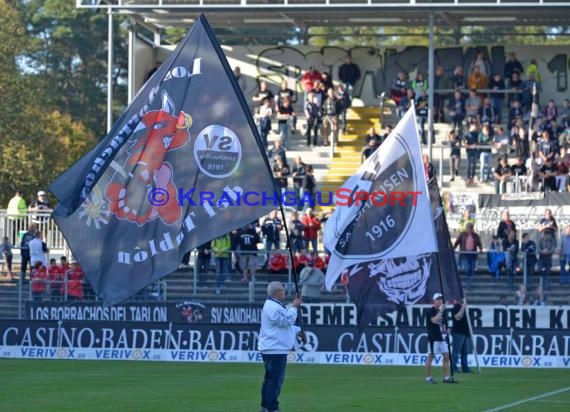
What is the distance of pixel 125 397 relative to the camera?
21.2 metres

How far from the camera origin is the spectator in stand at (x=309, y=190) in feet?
138

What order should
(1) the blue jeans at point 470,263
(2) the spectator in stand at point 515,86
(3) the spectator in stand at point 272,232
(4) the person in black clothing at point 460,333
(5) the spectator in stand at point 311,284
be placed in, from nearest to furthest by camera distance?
(4) the person in black clothing at point 460,333
(5) the spectator in stand at point 311,284
(1) the blue jeans at point 470,263
(3) the spectator in stand at point 272,232
(2) the spectator in stand at point 515,86

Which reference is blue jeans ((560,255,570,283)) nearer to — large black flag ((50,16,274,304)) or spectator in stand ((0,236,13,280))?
spectator in stand ((0,236,13,280))

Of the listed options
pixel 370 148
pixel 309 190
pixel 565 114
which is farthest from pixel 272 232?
pixel 565 114

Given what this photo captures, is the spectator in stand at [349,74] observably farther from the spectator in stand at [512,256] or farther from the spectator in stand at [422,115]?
the spectator in stand at [512,256]

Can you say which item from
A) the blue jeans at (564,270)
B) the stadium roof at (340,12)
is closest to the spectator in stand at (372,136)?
Result: the stadium roof at (340,12)

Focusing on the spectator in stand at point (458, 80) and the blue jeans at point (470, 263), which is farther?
the spectator in stand at point (458, 80)

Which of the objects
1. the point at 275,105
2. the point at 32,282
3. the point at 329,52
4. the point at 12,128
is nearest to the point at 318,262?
the point at 32,282

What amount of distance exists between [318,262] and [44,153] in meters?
34.1

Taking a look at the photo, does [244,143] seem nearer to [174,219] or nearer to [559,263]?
[174,219]

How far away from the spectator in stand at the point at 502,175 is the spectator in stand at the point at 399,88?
18.7ft

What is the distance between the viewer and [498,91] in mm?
46156

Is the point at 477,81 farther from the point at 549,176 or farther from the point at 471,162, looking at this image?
the point at 549,176

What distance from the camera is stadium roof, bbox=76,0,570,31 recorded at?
4372cm
